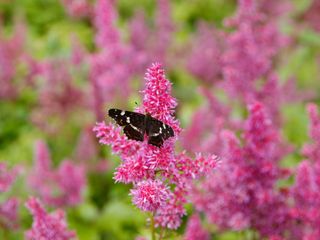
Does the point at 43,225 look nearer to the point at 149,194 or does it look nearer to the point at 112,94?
the point at 149,194

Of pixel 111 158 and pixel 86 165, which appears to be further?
pixel 111 158

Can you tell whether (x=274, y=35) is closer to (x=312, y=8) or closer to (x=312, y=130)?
(x=312, y=130)

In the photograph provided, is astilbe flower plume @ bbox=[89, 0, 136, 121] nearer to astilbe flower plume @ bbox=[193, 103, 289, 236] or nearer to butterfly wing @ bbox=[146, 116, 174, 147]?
astilbe flower plume @ bbox=[193, 103, 289, 236]

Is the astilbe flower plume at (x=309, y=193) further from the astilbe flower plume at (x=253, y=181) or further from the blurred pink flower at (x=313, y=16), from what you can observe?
the blurred pink flower at (x=313, y=16)

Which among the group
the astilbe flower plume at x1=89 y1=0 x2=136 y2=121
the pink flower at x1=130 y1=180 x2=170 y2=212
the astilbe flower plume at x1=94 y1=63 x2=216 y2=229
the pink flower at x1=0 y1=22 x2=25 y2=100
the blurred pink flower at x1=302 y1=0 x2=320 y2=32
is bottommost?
the pink flower at x1=130 y1=180 x2=170 y2=212

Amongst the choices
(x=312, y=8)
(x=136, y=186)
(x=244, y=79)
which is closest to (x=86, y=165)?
(x=244, y=79)

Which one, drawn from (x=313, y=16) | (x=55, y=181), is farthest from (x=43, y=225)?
(x=313, y=16)

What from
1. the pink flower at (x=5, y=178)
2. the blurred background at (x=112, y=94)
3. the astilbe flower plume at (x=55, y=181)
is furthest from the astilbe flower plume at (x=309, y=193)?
the astilbe flower plume at (x=55, y=181)

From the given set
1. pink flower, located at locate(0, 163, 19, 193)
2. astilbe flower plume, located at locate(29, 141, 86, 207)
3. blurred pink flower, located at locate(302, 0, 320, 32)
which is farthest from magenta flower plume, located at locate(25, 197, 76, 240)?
blurred pink flower, located at locate(302, 0, 320, 32)
